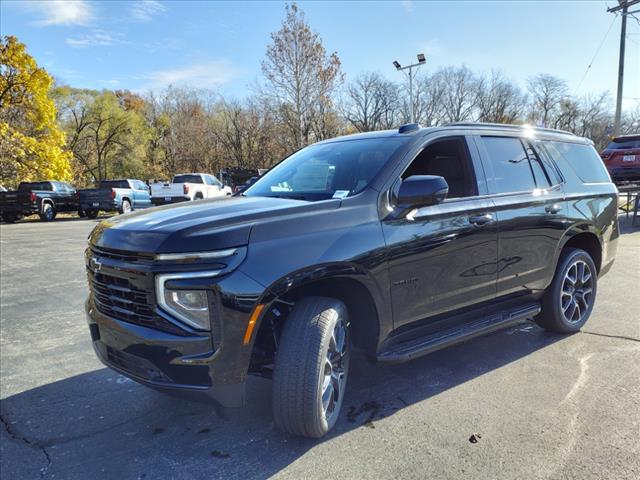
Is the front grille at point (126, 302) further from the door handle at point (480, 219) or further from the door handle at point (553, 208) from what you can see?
the door handle at point (553, 208)

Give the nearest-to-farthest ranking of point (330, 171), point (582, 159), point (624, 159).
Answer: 1. point (330, 171)
2. point (582, 159)
3. point (624, 159)

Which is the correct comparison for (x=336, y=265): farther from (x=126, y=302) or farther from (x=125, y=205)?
(x=125, y=205)

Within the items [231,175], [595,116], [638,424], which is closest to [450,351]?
[638,424]

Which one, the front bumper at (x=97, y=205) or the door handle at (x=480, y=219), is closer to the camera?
the door handle at (x=480, y=219)

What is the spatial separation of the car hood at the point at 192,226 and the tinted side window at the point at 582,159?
2.85 meters

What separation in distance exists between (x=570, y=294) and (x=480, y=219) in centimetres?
171

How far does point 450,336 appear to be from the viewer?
10.9 ft

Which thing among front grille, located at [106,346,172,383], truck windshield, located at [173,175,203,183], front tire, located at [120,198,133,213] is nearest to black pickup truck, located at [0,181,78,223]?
front tire, located at [120,198,133,213]

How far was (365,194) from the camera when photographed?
299cm

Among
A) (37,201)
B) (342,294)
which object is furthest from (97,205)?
(342,294)

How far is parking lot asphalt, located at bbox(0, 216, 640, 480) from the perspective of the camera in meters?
2.54

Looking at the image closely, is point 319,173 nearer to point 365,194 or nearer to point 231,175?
point 365,194

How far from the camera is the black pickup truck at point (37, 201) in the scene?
70.4 feet

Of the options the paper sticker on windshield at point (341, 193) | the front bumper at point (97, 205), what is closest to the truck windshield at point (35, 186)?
the front bumper at point (97, 205)
